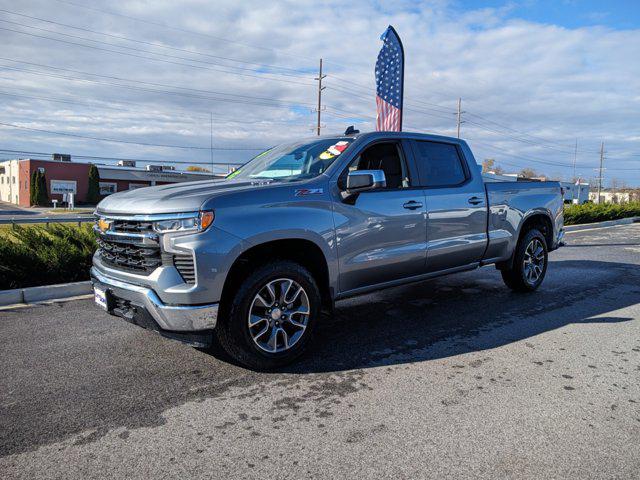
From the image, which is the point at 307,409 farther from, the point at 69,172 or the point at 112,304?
the point at 69,172

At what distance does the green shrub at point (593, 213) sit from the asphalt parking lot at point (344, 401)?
1531cm

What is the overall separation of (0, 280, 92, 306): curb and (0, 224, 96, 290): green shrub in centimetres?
34

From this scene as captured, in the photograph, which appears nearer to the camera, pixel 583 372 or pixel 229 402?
pixel 229 402

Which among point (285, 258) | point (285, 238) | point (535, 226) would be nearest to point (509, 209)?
point (535, 226)

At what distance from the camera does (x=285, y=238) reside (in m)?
3.77

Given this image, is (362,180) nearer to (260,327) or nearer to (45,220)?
(260,327)

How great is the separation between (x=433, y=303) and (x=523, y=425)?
297 cm

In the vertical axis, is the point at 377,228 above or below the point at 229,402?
above

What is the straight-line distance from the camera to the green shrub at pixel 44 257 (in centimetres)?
624

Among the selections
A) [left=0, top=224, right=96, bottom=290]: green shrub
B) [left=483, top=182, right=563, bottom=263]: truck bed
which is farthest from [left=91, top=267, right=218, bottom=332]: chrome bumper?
[left=0, top=224, right=96, bottom=290]: green shrub

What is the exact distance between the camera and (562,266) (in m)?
8.80

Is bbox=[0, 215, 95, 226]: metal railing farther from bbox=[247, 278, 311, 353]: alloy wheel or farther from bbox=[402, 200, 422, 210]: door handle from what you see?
bbox=[402, 200, 422, 210]: door handle

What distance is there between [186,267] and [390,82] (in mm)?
11714

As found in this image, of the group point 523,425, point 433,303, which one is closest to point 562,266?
point 433,303
